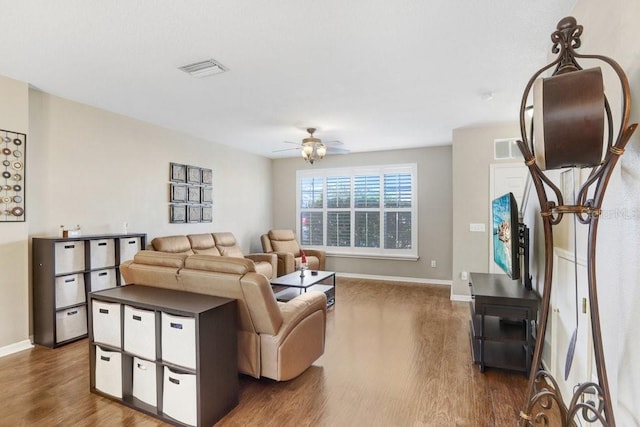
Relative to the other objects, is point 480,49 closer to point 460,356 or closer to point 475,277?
point 475,277

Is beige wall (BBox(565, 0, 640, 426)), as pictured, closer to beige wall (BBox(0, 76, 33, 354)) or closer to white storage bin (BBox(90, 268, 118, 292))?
white storage bin (BBox(90, 268, 118, 292))

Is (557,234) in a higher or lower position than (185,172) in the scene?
lower

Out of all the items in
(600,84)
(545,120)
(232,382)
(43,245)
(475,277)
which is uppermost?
(600,84)

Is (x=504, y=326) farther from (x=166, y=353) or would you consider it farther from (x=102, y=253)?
(x=102, y=253)

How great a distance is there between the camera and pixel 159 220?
480cm

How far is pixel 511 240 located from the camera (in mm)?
2631

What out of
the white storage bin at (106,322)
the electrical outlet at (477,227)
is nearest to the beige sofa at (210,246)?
the white storage bin at (106,322)

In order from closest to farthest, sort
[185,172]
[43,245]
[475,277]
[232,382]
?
[232,382] → [43,245] → [475,277] → [185,172]

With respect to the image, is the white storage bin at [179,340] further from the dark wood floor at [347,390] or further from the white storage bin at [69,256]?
the white storage bin at [69,256]

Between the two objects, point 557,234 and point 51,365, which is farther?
point 51,365

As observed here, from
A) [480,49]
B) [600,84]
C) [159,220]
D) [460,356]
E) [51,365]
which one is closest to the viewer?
[600,84]

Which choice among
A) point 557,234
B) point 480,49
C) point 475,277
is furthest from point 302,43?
point 475,277

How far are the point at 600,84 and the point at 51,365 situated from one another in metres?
4.11

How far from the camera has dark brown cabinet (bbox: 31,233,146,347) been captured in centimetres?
319
